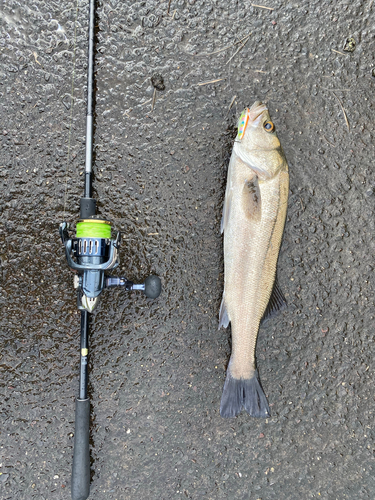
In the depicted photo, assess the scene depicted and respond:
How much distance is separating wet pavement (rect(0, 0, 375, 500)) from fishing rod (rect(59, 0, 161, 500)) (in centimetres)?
17

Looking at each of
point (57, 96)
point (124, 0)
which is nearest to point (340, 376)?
point (57, 96)

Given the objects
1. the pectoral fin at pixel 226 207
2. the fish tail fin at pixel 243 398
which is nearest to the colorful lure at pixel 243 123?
the pectoral fin at pixel 226 207

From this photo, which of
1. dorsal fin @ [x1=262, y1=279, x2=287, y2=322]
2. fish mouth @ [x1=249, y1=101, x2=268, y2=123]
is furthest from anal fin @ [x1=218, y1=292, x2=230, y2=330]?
fish mouth @ [x1=249, y1=101, x2=268, y2=123]

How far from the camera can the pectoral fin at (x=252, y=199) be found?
6.99 feet

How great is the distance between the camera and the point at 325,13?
247 centimetres

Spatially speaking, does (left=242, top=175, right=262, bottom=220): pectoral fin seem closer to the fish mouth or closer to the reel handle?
the fish mouth

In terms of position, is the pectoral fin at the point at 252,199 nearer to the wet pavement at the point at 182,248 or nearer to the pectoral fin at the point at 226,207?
the pectoral fin at the point at 226,207

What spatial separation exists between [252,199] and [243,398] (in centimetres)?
134

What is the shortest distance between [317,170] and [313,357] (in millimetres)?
1379

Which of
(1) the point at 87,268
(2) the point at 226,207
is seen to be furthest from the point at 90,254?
(2) the point at 226,207

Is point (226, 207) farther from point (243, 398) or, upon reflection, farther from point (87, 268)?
point (243, 398)

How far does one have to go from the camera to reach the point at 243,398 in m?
2.26

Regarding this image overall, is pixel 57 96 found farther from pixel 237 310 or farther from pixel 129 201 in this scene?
A: pixel 237 310

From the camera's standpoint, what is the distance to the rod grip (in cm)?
213
